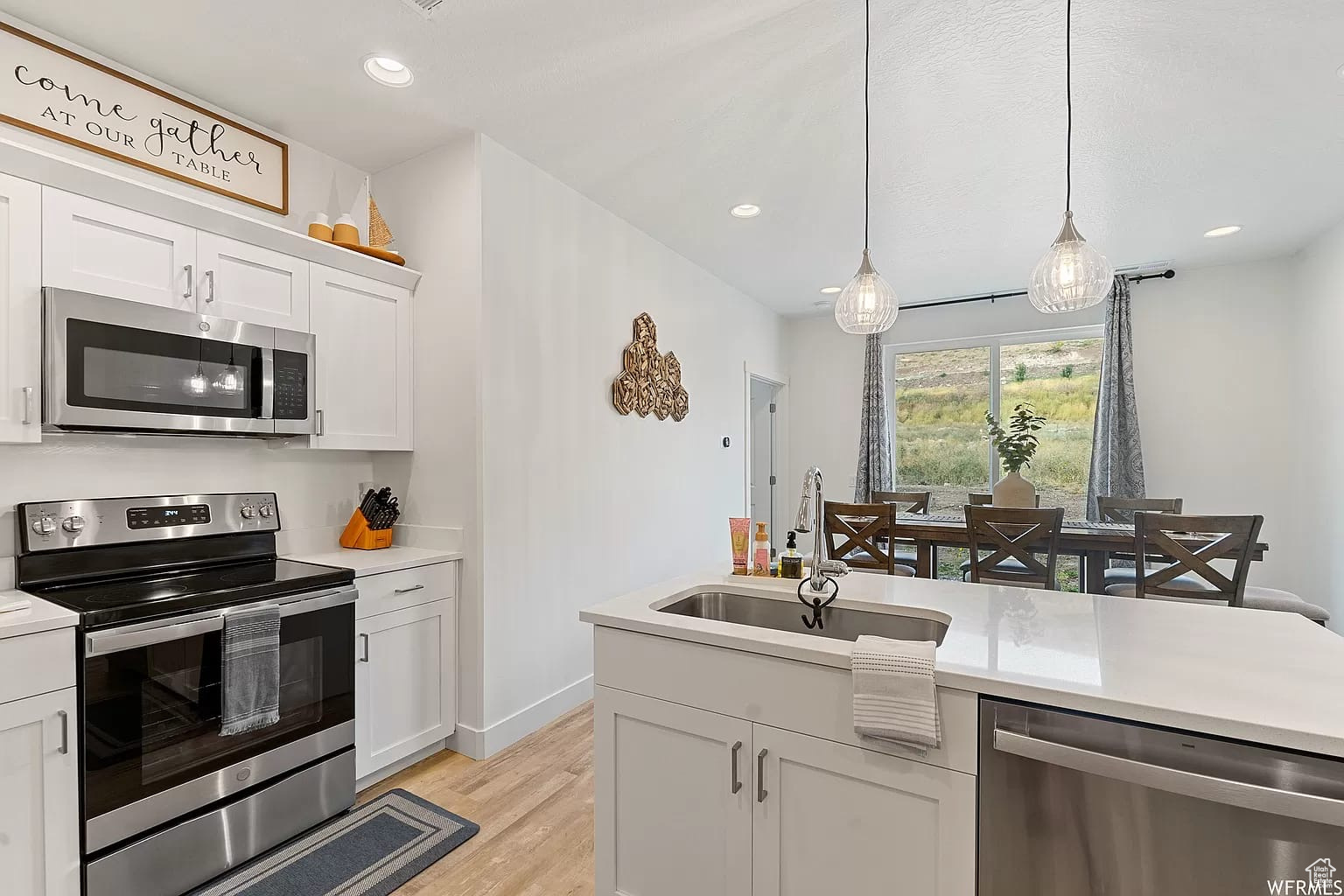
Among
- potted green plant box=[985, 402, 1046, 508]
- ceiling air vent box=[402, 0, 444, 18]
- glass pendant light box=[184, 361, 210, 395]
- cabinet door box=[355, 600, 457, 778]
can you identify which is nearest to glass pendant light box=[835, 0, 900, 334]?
ceiling air vent box=[402, 0, 444, 18]

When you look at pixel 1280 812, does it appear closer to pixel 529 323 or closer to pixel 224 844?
pixel 224 844

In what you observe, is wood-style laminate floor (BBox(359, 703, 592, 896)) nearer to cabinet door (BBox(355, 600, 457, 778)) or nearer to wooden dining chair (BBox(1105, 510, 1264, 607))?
cabinet door (BBox(355, 600, 457, 778))

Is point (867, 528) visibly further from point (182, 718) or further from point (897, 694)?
point (182, 718)

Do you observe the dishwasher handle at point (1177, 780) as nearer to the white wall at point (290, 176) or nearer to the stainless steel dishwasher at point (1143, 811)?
the stainless steel dishwasher at point (1143, 811)

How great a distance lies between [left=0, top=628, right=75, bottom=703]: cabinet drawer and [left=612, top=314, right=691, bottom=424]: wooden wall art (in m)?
2.46

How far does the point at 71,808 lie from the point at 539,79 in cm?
267

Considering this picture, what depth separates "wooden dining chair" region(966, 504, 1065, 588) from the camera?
2980 mm

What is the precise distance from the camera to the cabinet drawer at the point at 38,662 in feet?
5.04

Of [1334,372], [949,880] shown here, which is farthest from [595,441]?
[1334,372]

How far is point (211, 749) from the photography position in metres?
1.92

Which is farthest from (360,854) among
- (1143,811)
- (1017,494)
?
(1017,494)

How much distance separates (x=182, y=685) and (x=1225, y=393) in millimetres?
6201

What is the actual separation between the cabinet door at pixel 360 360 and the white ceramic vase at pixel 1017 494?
3.36 metres

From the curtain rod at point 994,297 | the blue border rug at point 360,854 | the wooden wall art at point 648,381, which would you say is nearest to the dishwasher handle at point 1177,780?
the blue border rug at point 360,854
